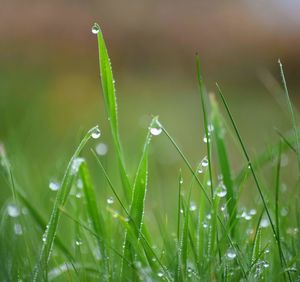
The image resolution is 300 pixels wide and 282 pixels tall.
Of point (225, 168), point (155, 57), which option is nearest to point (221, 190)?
point (225, 168)

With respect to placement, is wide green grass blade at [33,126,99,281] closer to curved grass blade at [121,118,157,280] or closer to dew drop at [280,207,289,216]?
curved grass blade at [121,118,157,280]

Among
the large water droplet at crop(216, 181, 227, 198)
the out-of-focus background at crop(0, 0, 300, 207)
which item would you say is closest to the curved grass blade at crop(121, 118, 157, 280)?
the large water droplet at crop(216, 181, 227, 198)

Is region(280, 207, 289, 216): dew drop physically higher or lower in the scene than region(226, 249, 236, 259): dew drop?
higher

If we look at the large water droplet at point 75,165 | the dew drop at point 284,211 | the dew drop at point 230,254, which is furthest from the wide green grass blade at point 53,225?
the dew drop at point 284,211

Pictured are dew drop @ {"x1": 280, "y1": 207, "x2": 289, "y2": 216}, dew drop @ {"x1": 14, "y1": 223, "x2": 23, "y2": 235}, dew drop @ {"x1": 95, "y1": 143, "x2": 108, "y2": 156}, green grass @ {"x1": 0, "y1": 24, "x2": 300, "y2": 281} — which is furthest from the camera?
dew drop @ {"x1": 95, "y1": 143, "x2": 108, "y2": 156}

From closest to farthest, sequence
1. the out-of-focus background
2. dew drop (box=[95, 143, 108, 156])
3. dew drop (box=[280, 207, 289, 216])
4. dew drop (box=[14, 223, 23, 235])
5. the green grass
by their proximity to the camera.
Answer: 1. the green grass
2. dew drop (box=[14, 223, 23, 235])
3. dew drop (box=[280, 207, 289, 216])
4. dew drop (box=[95, 143, 108, 156])
5. the out-of-focus background

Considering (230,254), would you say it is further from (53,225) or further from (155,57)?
(155,57)

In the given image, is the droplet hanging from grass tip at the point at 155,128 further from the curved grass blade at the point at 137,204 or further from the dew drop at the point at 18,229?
Result: the dew drop at the point at 18,229
